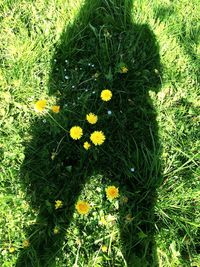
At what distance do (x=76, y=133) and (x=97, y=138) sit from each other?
0.16m

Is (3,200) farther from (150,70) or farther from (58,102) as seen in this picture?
(150,70)

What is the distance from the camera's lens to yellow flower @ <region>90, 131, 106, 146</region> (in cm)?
244

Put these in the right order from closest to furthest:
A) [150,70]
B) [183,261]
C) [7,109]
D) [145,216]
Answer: [183,261] < [145,216] < [7,109] < [150,70]

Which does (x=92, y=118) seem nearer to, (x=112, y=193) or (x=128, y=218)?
(x=112, y=193)

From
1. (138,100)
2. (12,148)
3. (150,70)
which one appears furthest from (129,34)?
(12,148)

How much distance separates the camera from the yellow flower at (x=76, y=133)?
243cm

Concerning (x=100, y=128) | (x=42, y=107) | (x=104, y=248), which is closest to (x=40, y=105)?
(x=42, y=107)

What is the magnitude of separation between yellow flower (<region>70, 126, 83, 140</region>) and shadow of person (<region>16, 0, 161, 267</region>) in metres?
0.08

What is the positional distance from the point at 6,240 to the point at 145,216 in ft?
3.15

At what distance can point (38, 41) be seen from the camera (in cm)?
286

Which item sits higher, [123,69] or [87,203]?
[123,69]

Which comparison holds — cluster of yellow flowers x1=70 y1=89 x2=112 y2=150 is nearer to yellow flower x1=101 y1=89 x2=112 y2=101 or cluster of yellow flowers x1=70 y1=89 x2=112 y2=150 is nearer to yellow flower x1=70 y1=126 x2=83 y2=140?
yellow flower x1=70 y1=126 x2=83 y2=140

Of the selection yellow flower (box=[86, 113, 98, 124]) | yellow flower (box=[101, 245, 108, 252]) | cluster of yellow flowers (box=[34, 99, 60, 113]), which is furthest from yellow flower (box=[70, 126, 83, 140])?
yellow flower (box=[101, 245, 108, 252])

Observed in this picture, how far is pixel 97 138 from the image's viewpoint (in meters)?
2.44
